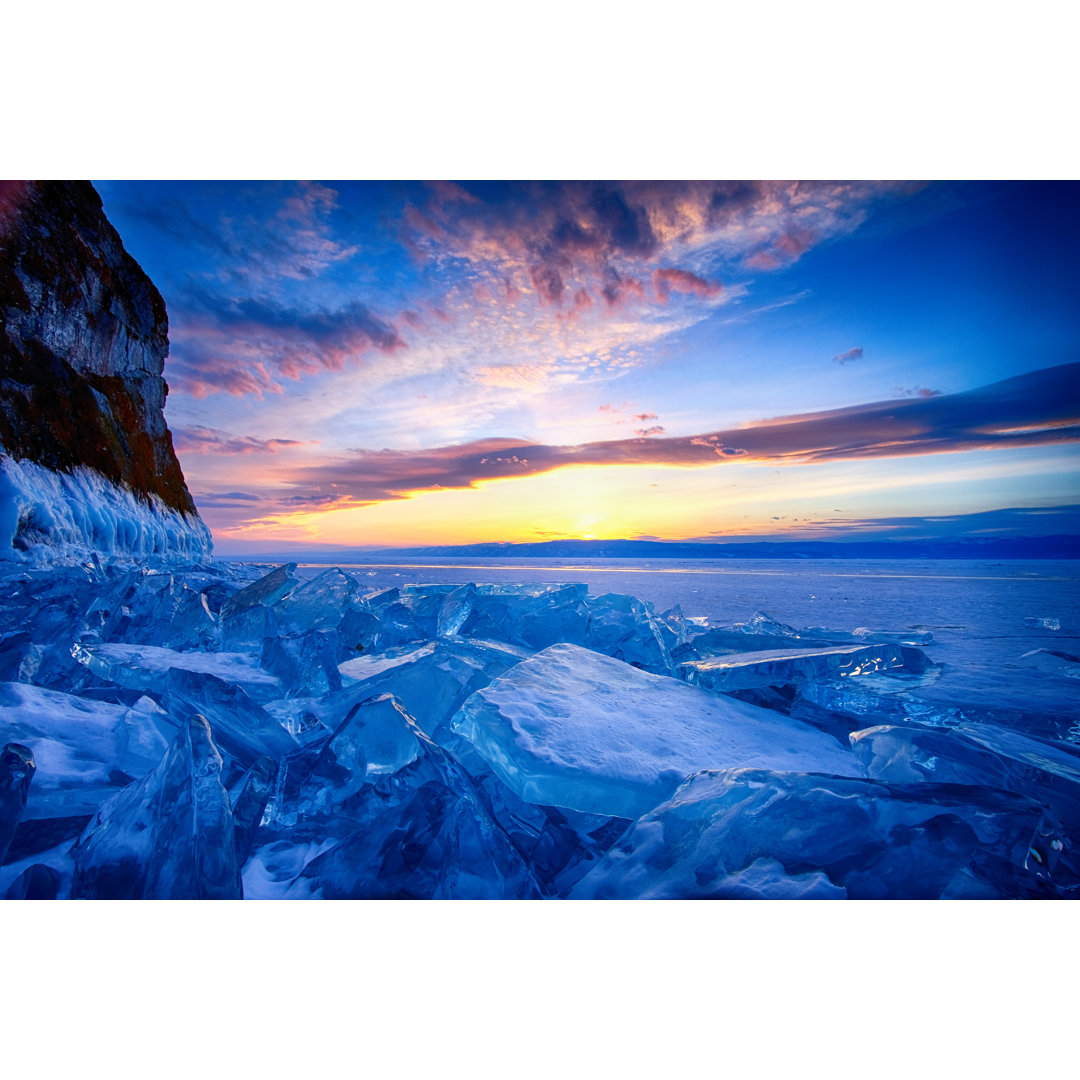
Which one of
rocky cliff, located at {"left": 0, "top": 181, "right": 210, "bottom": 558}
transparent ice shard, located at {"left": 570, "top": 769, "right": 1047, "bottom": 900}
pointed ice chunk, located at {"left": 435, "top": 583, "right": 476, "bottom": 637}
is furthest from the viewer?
rocky cliff, located at {"left": 0, "top": 181, "right": 210, "bottom": 558}

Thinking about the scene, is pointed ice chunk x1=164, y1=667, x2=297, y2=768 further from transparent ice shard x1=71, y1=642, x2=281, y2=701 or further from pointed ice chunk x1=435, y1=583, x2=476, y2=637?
pointed ice chunk x1=435, y1=583, x2=476, y2=637

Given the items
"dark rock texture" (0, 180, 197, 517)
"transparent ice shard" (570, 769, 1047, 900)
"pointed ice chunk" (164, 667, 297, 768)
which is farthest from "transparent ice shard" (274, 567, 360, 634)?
"dark rock texture" (0, 180, 197, 517)

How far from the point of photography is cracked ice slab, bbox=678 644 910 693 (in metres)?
1.69

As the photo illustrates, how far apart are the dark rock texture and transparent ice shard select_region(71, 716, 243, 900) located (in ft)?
14.2

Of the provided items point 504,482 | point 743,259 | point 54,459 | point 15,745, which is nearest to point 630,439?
point 504,482

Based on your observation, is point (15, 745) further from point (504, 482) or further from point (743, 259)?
point (743, 259)

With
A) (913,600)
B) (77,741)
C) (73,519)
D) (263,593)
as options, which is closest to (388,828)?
(77,741)

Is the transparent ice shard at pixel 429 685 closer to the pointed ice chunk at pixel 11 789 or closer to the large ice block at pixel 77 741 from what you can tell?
the large ice block at pixel 77 741

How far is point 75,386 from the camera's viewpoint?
5.89 meters

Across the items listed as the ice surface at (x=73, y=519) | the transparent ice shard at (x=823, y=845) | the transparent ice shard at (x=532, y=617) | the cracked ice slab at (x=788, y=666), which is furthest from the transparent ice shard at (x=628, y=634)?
the ice surface at (x=73, y=519)

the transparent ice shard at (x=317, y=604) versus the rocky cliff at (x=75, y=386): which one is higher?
the rocky cliff at (x=75, y=386)

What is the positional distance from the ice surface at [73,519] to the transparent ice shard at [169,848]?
4185 millimetres

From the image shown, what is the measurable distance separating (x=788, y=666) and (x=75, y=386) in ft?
27.8

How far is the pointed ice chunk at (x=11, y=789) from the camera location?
3.44 ft
